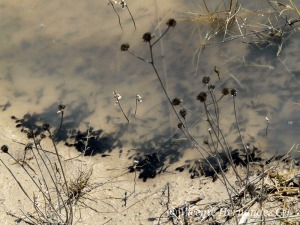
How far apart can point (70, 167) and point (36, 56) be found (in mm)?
1225

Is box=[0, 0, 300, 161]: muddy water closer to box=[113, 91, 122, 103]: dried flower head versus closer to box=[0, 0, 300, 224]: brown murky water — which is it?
box=[0, 0, 300, 224]: brown murky water

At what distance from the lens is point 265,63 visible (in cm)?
423

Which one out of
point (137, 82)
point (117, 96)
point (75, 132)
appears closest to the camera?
point (117, 96)

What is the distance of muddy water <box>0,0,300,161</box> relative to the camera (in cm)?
399

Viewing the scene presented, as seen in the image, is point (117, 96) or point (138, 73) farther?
point (138, 73)

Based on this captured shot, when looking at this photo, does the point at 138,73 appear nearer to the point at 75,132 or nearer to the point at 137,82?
the point at 137,82

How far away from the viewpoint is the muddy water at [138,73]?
13.1 ft

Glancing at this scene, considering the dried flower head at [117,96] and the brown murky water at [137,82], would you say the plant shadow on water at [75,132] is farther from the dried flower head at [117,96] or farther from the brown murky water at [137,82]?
the dried flower head at [117,96]

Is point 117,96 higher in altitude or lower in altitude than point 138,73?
lower

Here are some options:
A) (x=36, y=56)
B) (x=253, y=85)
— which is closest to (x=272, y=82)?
(x=253, y=85)

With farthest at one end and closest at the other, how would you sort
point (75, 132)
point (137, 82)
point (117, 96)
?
point (137, 82) → point (75, 132) → point (117, 96)

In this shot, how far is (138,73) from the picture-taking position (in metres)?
4.38

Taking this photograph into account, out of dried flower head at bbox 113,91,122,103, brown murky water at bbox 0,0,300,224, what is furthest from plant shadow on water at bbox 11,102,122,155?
dried flower head at bbox 113,91,122,103

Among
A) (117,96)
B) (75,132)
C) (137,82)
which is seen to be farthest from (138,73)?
(75,132)
